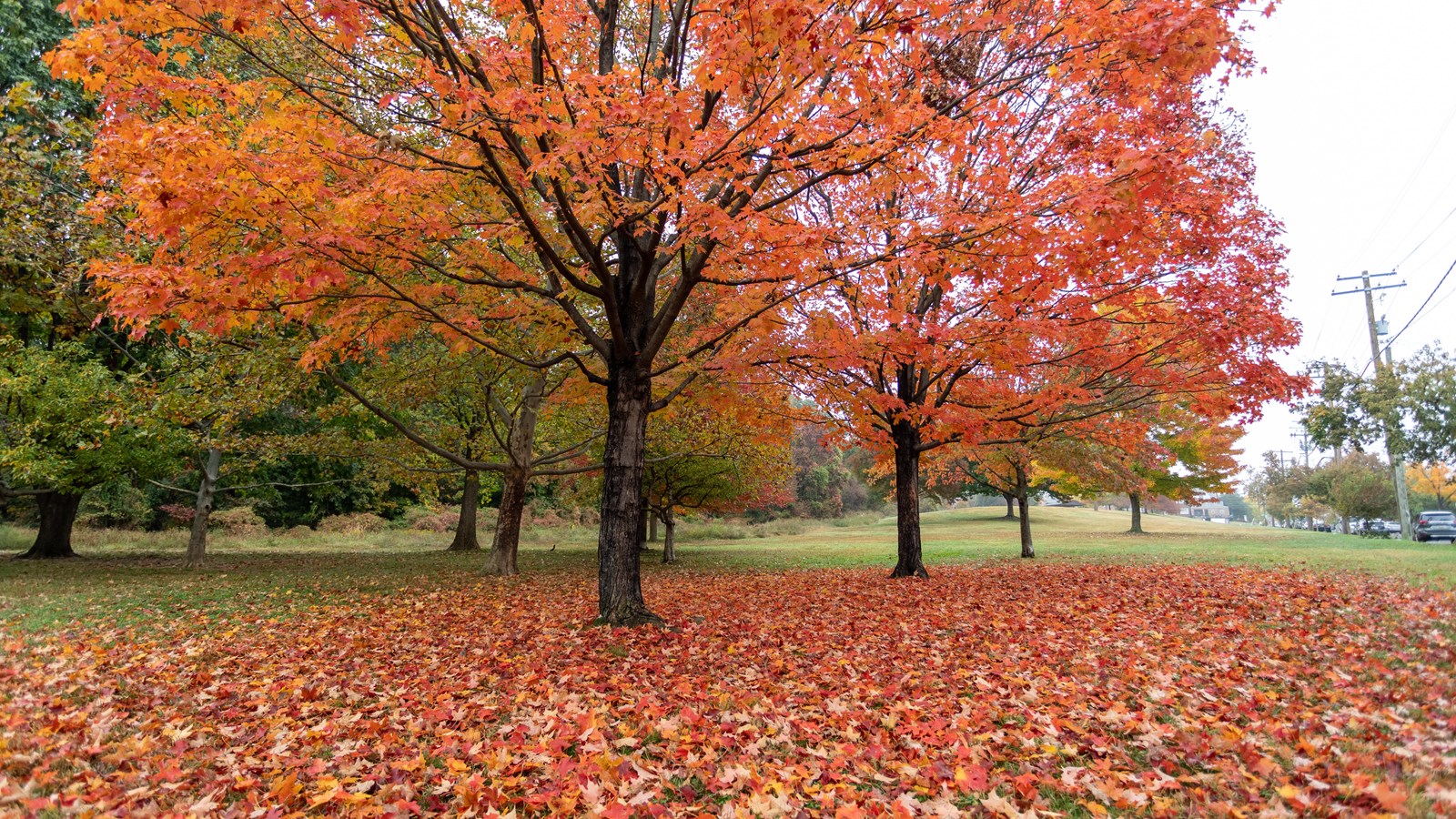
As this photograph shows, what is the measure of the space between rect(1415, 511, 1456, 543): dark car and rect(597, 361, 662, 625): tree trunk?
36.8 meters

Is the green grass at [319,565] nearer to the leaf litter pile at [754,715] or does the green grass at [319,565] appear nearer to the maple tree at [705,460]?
the maple tree at [705,460]

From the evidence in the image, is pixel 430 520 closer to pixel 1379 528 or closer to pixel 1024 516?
pixel 1024 516

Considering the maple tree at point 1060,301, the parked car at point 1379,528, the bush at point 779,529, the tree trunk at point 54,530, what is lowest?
the bush at point 779,529

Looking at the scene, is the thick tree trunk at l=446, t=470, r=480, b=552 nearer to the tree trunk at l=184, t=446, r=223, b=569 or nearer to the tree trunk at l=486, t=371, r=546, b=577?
the tree trunk at l=184, t=446, r=223, b=569

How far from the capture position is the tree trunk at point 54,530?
1703cm

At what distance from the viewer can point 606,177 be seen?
21.1ft

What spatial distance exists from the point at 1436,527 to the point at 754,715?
38919 mm

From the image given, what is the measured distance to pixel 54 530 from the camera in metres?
17.1

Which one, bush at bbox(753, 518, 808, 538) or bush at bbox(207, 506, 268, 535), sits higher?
bush at bbox(207, 506, 268, 535)

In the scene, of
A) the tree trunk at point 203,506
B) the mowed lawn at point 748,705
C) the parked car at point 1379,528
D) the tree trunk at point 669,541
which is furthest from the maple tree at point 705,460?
the parked car at point 1379,528

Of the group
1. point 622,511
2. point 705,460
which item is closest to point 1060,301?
point 622,511

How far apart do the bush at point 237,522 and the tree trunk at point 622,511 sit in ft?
93.7

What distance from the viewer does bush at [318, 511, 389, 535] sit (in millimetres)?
31984

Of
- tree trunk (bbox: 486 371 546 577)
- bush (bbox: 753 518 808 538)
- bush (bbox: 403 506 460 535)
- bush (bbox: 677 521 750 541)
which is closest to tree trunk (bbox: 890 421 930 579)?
tree trunk (bbox: 486 371 546 577)
